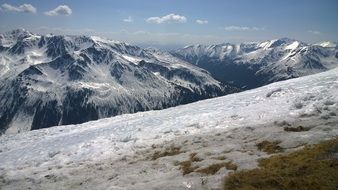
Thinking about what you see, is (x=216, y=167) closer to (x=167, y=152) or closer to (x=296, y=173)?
(x=296, y=173)

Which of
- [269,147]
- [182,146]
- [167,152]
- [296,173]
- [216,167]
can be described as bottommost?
[167,152]

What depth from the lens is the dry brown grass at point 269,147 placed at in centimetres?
2317

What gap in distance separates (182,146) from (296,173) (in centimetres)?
1299

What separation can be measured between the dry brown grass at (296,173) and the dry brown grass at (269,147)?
2.14 m

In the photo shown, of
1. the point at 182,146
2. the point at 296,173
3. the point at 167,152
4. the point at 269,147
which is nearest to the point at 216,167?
the point at 269,147

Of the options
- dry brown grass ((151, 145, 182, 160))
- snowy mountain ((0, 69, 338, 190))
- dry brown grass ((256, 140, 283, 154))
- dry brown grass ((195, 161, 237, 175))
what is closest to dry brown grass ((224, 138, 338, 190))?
snowy mountain ((0, 69, 338, 190))

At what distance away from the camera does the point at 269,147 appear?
23.9m

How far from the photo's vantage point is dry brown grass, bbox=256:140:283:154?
23166 millimetres

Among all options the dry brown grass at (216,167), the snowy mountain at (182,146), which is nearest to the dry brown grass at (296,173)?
the snowy mountain at (182,146)

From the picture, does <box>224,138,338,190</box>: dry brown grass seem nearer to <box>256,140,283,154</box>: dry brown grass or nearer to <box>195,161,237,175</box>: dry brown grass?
<box>195,161,237,175</box>: dry brown grass

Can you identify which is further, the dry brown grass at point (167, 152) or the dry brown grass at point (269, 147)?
the dry brown grass at point (167, 152)

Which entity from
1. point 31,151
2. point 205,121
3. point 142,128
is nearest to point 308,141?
point 205,121

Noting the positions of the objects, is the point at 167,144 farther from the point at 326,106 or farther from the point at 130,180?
the point at 326,106

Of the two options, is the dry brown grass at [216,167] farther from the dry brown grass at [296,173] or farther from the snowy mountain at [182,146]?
the dry brown grass at [296,173]
